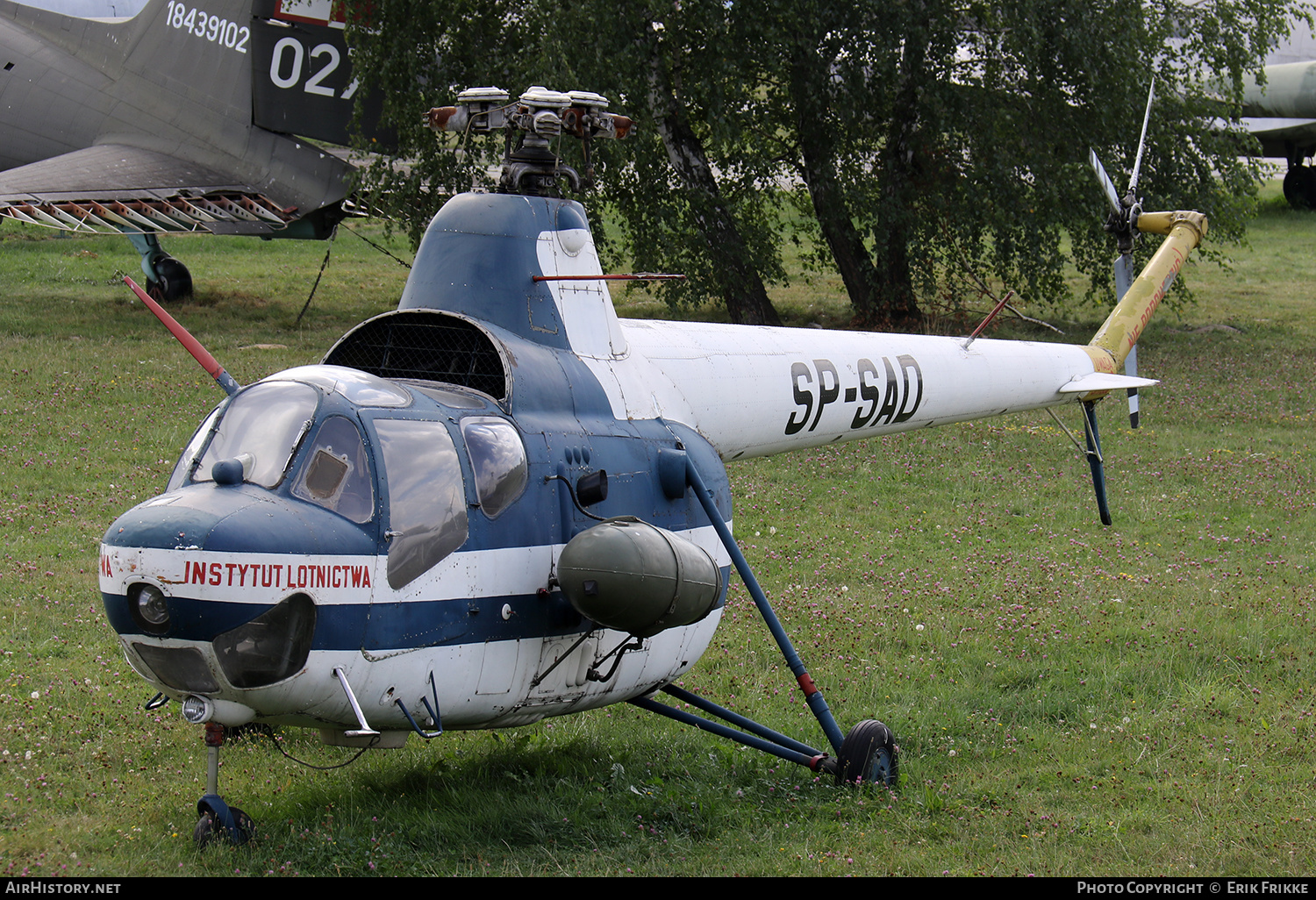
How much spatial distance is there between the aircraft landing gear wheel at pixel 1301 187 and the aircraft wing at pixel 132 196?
36.6 m

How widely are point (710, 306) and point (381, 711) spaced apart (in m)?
22.7

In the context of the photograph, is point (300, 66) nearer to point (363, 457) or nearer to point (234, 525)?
point (363, 457)

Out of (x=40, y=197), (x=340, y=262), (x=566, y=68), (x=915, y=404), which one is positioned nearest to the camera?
(x=915, y=404)

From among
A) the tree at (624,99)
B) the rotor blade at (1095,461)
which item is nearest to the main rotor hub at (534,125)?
the rotor blade at (1095,461)

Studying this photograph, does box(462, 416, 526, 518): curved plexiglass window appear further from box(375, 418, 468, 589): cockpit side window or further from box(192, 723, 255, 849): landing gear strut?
box(192, 723, 255, 849): landing gear strut

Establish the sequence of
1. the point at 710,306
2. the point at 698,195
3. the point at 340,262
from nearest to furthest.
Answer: the point at 698,195 → the point at 710,306 → the point at 340,262

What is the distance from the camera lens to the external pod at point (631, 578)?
5.87 meters

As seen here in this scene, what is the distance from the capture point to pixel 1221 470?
51.2 feet

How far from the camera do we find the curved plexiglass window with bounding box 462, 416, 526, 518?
5.99 m

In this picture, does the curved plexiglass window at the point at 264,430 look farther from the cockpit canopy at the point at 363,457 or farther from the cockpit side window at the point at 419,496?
the cockpit side window at the point at 419,496

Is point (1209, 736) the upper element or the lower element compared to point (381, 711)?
lower

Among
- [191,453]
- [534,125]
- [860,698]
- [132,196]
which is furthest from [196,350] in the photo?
[132,196]

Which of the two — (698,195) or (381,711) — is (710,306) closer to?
(698,195)
